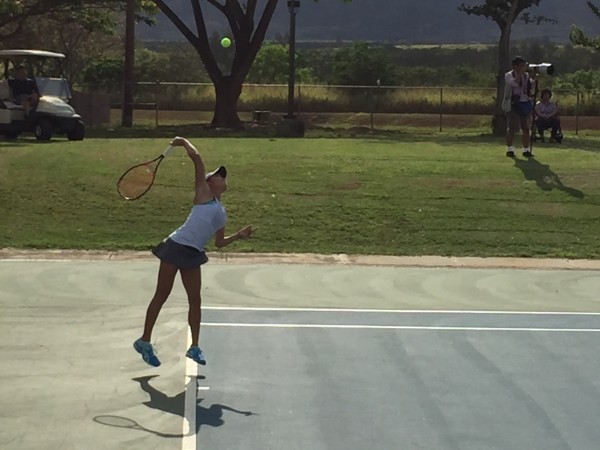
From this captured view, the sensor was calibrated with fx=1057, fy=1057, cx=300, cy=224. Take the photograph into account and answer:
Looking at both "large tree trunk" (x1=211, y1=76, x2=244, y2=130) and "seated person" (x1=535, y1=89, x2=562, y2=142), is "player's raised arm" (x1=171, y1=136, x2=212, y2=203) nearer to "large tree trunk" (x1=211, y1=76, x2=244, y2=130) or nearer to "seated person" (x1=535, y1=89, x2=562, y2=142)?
"seated person" (x1=535, y1=89, x2=562, y2=142)

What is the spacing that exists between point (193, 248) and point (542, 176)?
10168 millimetres

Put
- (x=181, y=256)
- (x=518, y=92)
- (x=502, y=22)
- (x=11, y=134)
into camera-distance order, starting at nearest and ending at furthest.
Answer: (x=181, y=256) < (x=518, y=92) < (x=11, y=134) < (x=502, y=22)

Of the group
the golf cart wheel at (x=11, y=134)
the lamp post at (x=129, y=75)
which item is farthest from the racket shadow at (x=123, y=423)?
the lamp post at (x=129, y=75)

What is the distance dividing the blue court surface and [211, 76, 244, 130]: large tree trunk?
1893cm

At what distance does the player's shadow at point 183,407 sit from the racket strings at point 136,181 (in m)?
1.58

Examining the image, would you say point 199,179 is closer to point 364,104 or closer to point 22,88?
point 22,88

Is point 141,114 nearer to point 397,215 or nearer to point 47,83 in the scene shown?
point 47,83

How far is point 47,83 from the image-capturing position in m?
23.3

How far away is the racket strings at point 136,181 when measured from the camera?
8258 mm

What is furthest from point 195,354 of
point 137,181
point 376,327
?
point 376,327

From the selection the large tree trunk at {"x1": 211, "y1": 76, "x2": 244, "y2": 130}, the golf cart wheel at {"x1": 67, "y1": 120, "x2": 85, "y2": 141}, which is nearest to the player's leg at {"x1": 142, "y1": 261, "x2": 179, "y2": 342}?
the golf cart wheel at {"x1": 67, "y1": 120, "x2": 85, "y2": 141}

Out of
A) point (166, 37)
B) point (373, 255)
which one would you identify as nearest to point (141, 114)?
point (373, 255)

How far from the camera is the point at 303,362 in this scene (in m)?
8.22

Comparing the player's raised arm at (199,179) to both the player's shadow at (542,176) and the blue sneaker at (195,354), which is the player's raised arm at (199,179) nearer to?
the blue sneaker at (195,354)
